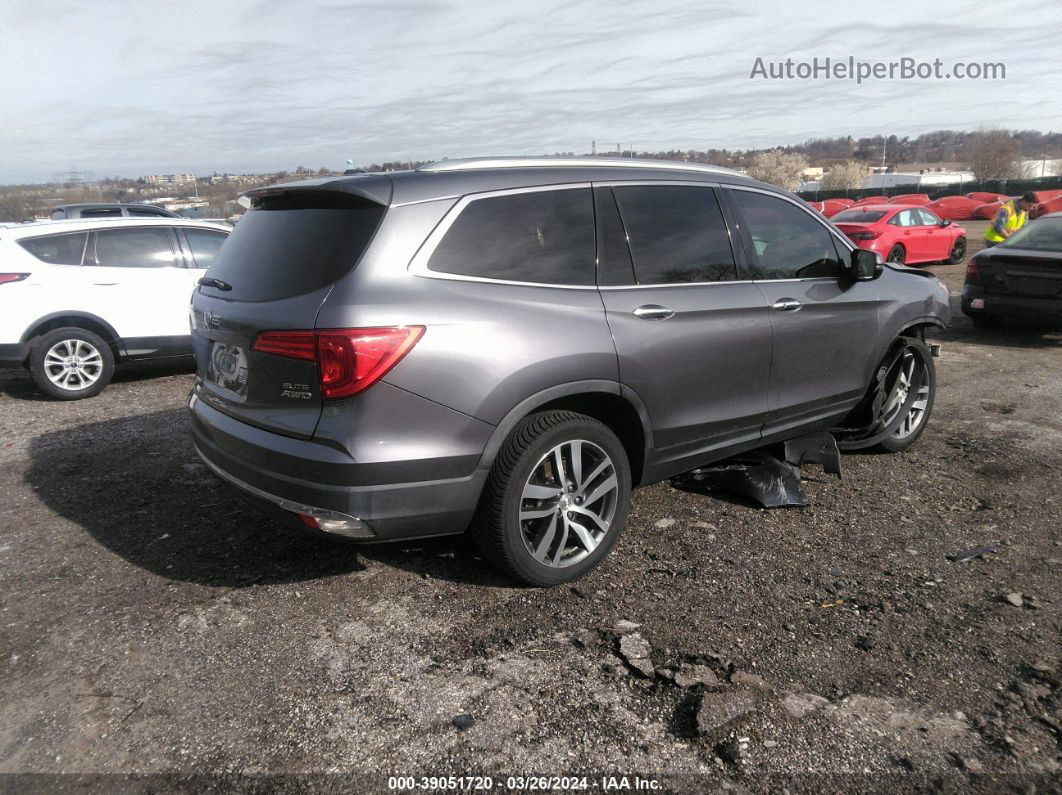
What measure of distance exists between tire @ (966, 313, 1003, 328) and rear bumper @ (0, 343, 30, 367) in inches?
421

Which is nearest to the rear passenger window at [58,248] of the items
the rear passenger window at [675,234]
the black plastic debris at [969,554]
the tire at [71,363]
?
the tire at [71,363]

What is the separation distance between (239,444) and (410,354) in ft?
3.04

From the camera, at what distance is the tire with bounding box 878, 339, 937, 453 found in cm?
523

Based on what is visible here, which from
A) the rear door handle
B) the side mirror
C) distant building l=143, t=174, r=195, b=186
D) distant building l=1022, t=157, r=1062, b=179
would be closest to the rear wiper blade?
the rear door handle

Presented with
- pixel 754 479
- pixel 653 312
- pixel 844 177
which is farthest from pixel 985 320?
pixel 844 177

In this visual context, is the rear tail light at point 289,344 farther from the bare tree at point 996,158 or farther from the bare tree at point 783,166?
the bare tree at point 996,158

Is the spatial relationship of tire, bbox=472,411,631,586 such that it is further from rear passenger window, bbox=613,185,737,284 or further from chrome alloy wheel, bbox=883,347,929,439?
chrome alloy wheel, bbox=883,347,929,439

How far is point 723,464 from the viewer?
4.75m

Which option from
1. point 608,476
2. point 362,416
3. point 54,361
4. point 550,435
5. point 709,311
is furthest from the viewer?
point 54,361

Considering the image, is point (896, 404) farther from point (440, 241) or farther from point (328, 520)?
point (328, 520)

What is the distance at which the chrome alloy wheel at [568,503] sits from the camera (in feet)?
10.9

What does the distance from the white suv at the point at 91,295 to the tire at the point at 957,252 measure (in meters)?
16.3

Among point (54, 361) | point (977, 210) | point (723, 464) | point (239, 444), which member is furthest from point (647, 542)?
point (977, 210)

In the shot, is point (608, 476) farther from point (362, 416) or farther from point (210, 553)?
point (210, 553)
